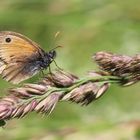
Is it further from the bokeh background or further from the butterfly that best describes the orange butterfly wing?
the bokeh background

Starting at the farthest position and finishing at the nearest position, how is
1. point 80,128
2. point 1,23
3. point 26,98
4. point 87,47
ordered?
point 87,47, point 1,23, point 80,128, point 26,98

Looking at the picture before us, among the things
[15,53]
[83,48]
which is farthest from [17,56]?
[83,48]

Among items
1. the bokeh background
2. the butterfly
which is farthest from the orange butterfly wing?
the bokeh background

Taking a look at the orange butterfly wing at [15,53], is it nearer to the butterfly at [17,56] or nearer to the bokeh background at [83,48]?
the butterfly at [17,56]

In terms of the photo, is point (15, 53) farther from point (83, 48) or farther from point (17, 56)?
point (83, 48)

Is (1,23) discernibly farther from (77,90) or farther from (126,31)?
(77,90)

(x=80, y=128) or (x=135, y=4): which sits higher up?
(x=135, y=4)

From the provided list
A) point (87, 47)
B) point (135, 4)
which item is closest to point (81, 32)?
point (87, 47)

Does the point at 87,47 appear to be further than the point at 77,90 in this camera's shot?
Yes

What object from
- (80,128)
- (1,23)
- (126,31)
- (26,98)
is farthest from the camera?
(1,23)
